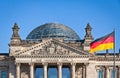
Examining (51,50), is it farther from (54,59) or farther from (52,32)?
(52,32)

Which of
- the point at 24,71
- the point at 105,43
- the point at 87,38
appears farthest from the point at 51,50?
the point at 105,43

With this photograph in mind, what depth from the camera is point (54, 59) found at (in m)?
108

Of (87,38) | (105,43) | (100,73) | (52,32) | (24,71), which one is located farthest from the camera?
(52,32)

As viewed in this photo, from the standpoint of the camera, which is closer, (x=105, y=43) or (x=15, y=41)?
(x=105, y=43)

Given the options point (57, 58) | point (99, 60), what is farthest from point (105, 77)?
point (57, 58)

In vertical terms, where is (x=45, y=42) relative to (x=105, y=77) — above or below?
above

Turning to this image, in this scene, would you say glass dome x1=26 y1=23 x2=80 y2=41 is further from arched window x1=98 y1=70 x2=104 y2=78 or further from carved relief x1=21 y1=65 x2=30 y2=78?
carved relief x1=21 y1=65 x2=30 y2=78

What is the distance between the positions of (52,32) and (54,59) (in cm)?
1270

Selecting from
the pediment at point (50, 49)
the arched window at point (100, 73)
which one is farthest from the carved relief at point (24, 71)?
the arched window at point (100, 73)

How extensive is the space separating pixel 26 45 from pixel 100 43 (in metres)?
35.6

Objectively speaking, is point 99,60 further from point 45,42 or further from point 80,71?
point 45,42

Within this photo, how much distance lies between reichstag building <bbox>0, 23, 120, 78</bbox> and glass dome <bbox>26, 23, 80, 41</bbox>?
117cm

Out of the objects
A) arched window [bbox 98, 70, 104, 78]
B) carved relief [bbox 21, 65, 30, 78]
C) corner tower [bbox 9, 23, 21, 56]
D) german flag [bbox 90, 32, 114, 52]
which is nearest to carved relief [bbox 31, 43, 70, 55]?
carved relief [bbox 21, 65, 30, 78]

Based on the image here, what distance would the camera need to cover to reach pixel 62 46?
108250 mm
